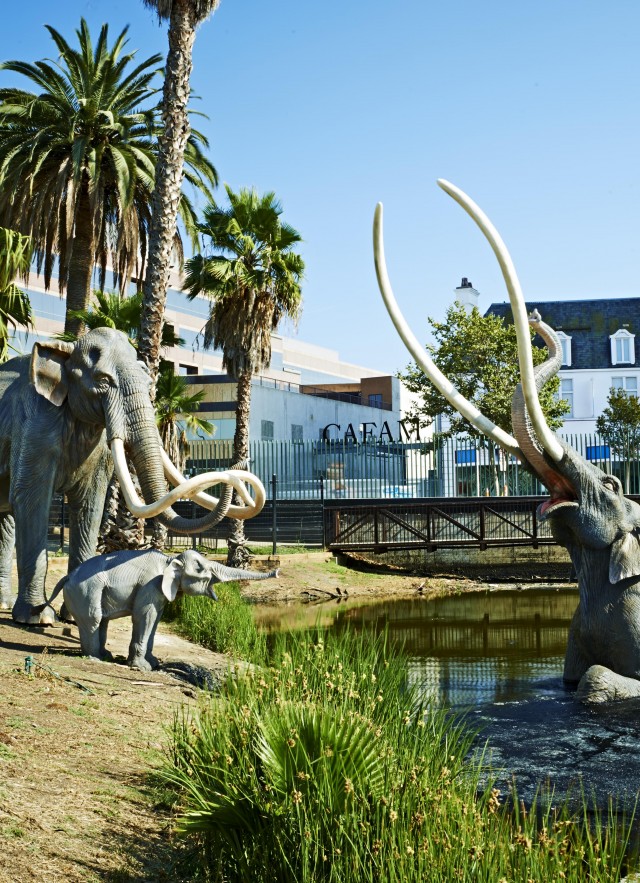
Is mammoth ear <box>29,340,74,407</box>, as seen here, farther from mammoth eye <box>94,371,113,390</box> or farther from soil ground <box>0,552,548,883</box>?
soil ground <box>0,552,548,883</box>

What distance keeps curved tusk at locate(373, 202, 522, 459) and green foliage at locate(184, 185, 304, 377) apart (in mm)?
14671

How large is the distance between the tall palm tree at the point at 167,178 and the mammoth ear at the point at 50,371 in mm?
4800

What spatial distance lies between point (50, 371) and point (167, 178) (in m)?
5.76

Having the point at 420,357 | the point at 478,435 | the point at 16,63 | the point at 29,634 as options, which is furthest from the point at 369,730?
the point at 478,435

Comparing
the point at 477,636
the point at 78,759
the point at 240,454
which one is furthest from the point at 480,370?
the point at 78,759

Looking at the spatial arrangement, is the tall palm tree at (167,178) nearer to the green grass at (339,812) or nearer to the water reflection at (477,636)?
the water reflection at (477,636)

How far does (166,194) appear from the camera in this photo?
1345 cm

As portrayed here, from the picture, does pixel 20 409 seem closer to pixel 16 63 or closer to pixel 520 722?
pixel 520 722

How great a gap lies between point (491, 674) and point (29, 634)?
424 centimetres

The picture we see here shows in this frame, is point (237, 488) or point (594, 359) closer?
point (237, 488)

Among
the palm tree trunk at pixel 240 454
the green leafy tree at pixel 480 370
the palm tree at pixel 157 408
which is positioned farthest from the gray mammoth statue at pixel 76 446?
the green leafy tree at pixel 480 370

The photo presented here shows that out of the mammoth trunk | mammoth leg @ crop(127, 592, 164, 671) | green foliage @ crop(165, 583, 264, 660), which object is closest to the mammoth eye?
the mammoth trunk

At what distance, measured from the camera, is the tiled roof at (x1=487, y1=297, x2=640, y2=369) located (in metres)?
53.8

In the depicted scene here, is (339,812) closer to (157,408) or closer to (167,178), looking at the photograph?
(167,178)
